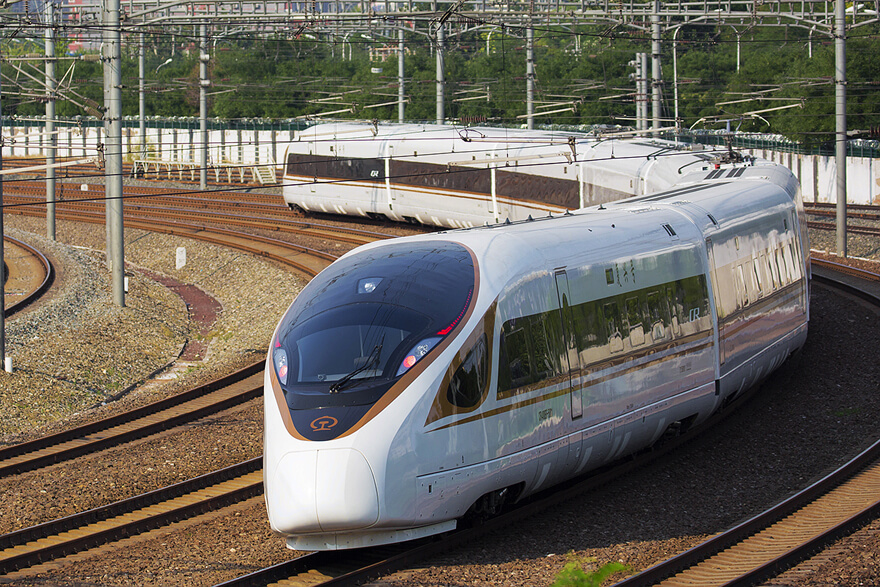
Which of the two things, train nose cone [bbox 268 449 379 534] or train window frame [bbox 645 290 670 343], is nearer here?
train nose cone [bbox 268 449 379 534]

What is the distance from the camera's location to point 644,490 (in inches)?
450

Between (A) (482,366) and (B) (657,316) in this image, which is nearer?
(A) (482,366)

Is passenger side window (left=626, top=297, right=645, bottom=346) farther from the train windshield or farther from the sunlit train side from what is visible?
the sunlit train side

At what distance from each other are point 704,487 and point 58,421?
10.0 metres

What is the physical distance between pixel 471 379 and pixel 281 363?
1.75 meters

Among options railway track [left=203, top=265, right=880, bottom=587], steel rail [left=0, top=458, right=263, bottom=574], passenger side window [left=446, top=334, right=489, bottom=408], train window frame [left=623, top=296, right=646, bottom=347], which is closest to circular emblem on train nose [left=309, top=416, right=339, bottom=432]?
passenger side window [left=446, top=334, right=489, bottom=408]

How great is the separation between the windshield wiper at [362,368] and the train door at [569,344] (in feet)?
7.24

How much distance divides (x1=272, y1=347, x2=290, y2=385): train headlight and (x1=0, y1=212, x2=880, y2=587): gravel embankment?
1.63m

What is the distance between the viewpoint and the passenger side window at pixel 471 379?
29.3ft

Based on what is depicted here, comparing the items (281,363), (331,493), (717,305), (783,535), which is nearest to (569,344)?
(783,535)

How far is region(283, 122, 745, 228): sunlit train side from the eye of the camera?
25.0 m

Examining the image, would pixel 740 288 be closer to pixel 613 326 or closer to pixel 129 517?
pixel 613 326

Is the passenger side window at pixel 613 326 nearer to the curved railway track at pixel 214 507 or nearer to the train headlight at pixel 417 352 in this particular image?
the curved railway track at pixel 214 507

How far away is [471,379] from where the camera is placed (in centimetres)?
908
